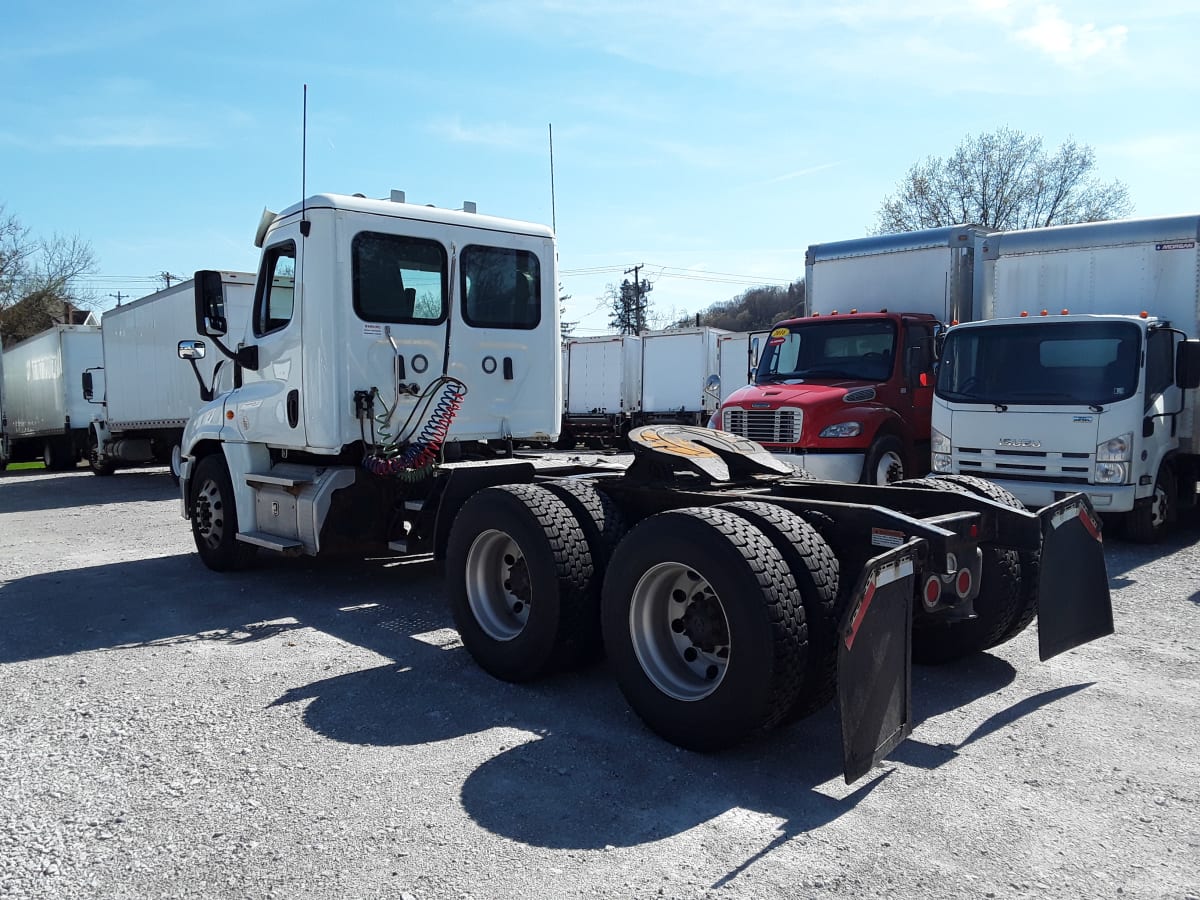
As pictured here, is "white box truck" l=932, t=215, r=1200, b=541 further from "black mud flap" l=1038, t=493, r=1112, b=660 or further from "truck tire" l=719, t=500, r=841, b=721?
"truck tire" l=719, t=500, r=841, b=721

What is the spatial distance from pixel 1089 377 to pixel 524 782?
789cm

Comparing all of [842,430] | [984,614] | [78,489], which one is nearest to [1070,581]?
[984,614]

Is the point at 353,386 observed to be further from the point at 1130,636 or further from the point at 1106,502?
the point at 1106,502

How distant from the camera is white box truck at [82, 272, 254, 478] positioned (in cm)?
1719

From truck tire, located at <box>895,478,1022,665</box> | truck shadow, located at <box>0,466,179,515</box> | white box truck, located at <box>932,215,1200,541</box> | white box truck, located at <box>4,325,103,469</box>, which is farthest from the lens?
white box truck, located at <box>4,325,103,469</box>

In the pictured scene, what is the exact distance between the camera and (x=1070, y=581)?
4.77 metres

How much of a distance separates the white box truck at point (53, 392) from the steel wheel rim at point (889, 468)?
1975cm

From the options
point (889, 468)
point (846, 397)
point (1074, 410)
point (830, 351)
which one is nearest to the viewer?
point (1074, 410)

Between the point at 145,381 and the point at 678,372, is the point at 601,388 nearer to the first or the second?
the point at 678,372

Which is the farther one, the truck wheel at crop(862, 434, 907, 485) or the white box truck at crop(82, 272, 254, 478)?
the white box truck at crop(82, 272, 254, 478)

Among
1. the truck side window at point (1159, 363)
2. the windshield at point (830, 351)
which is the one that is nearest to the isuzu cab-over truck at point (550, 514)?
the windshield at point (830, 351)

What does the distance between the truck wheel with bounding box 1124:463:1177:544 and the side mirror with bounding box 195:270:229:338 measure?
9.02m

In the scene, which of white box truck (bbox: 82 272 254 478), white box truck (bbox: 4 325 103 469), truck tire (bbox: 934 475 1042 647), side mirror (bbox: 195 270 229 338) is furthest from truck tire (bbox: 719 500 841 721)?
white box truck (bbox: 4 325 103 469)

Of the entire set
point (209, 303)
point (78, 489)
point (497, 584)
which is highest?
point (209, 303)
